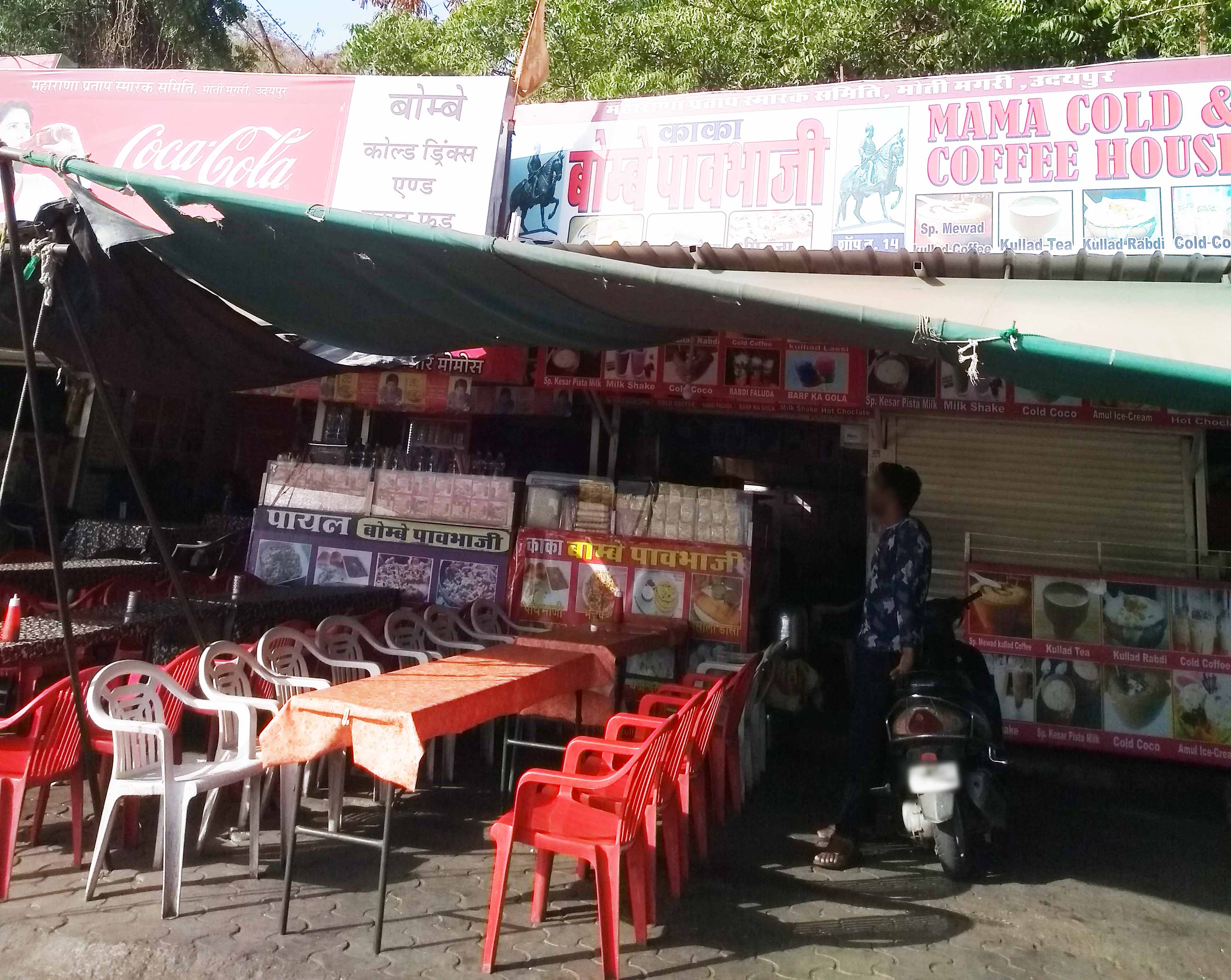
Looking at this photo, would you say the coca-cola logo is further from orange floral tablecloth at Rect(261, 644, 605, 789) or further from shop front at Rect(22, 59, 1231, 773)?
orange floral tablecloth at Rect(261, 644, 605, 789)

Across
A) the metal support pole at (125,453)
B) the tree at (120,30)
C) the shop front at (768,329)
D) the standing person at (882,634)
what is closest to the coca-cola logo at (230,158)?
the shop front at (768,329)

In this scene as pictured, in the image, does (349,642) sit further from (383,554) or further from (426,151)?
(426,151)

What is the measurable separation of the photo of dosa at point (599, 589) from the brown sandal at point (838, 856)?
2.33 meters

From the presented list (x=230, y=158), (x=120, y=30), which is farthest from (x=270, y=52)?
(x=230, y=158)

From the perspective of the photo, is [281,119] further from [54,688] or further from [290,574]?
[54,688]

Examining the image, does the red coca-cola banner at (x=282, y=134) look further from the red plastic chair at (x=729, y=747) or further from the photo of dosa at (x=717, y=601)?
the red plastic chair at (x=729, y=747)

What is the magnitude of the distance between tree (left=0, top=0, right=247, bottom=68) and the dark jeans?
1496 centimetres

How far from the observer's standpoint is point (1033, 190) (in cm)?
563

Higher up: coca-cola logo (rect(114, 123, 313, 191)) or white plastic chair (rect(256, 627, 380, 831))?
coca-cola logo (rect(114, 123, 313, 191))

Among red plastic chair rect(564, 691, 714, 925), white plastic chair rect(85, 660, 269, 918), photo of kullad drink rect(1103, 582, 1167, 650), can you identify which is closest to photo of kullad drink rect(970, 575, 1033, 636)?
photo of kullad drink rect(1103, 582, 1167, 650)

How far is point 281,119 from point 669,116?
10.4 ft

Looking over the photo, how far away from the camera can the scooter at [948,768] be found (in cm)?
379

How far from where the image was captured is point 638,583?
5.92 meters

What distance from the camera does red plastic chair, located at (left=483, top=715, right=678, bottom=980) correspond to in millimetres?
2830
